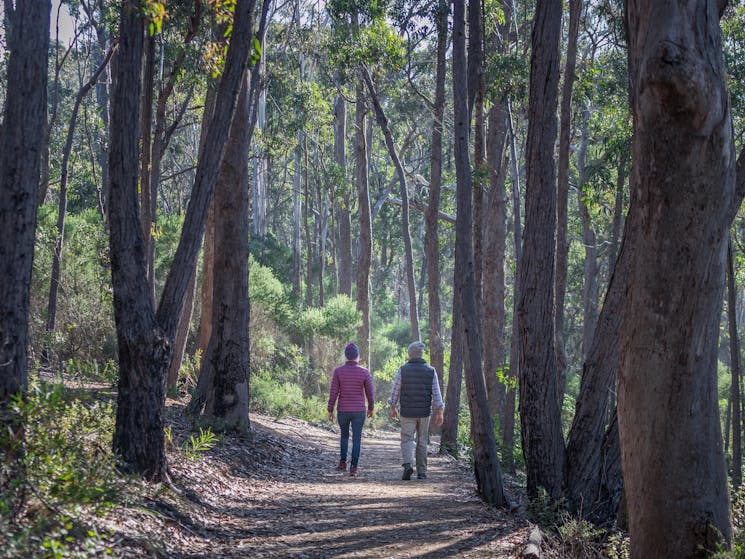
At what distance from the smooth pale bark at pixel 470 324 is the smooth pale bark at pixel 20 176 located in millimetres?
5024

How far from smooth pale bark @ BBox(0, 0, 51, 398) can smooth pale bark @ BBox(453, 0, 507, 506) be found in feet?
16.5

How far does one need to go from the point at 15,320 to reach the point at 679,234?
5079 mm

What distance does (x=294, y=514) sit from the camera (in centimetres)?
837

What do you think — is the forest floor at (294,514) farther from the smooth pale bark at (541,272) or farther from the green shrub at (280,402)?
the green shrub at (280,402)

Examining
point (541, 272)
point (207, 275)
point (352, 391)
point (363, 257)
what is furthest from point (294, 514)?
point (363, 257)

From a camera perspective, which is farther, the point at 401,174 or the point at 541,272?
the point at 401,174

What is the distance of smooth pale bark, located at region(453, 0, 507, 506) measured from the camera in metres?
9.48

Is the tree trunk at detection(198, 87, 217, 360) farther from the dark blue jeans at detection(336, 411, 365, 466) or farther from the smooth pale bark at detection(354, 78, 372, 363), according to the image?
the smooth pale bark at detection(354, 78, 372, 363)

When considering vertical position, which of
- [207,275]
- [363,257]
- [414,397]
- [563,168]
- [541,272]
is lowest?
[414,397]

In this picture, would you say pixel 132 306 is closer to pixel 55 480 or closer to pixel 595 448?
pixel 55 480

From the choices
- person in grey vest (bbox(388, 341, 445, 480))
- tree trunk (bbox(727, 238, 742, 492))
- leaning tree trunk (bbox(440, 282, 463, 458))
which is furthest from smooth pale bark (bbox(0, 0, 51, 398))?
tree trunk (bbox(727, 238, 742, 492))

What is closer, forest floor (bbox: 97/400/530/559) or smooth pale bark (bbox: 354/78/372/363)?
forest floor (bbox: 97/400/530/559)

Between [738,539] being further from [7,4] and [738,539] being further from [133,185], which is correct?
[7,4]

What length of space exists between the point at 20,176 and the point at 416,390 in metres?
6.41
